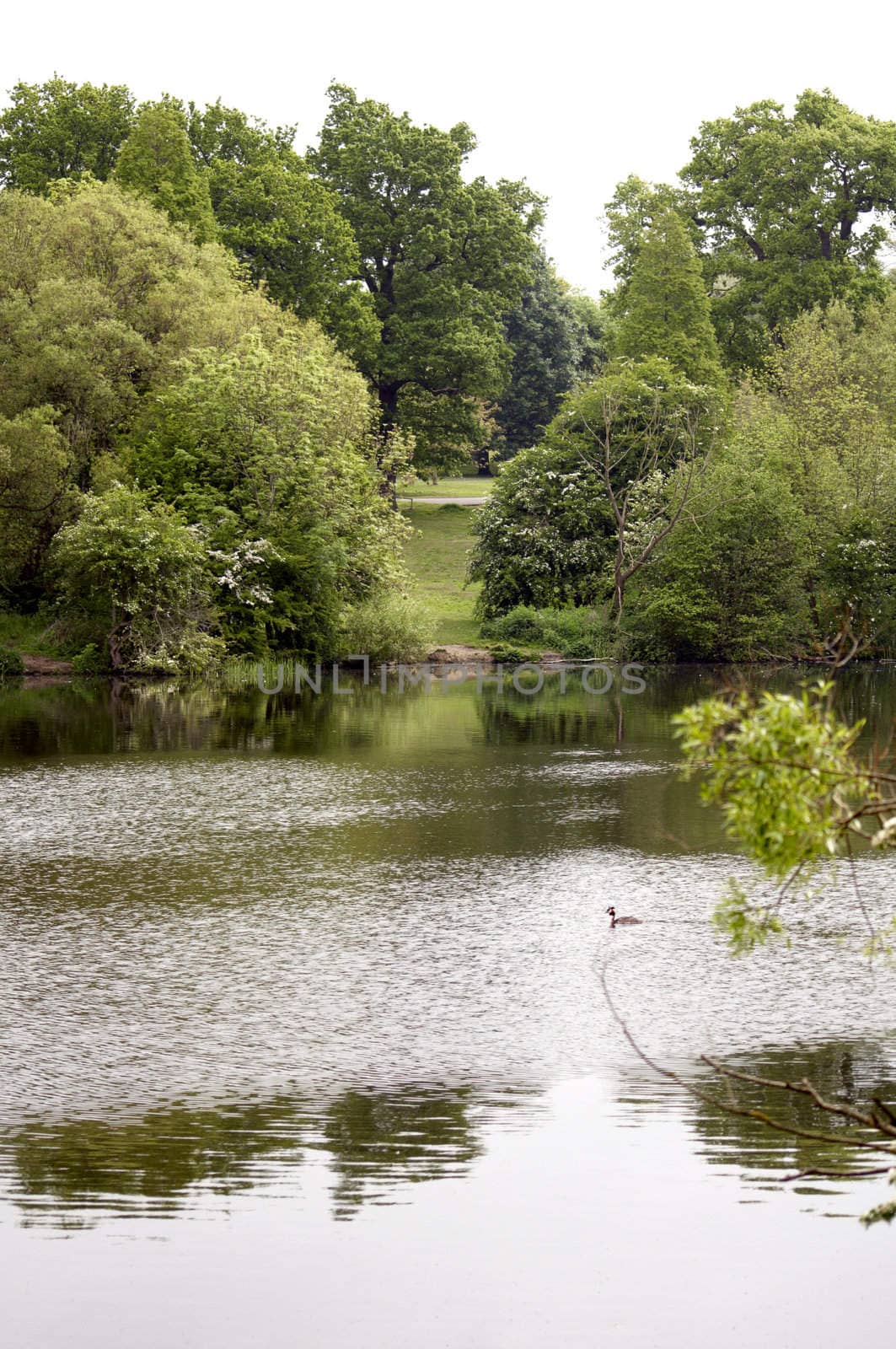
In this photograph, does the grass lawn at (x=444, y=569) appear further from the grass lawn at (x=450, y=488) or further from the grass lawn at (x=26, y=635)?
the grass lawn at (x=26, y=635)

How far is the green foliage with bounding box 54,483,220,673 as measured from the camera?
42.1 meters

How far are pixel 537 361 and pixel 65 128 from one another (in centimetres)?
2859

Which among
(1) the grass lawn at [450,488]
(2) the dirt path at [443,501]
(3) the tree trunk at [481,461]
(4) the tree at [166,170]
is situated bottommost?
(2) the dirt path at [443,501]

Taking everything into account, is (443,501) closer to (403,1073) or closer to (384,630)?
(384,630)

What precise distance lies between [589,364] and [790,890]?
7311 centimetres

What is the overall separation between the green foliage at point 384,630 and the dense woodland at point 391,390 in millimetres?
112

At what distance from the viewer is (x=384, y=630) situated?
47906 millimetres

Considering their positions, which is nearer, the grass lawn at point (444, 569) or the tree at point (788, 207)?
the grass lawn at point (444, 569)

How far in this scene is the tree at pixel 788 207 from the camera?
70.6m

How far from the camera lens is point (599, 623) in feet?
169

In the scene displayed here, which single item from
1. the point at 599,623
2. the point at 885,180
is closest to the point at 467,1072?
the point at 599,623

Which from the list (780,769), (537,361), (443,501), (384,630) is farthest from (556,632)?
(780,769)

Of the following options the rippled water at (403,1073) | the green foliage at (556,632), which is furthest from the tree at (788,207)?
the rippled water at (403,1073)

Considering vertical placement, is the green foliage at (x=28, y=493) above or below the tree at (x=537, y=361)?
below
